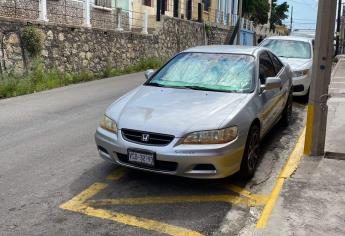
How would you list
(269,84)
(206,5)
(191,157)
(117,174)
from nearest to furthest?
(191,157) < (117,174) < (269,84) < (206,5)

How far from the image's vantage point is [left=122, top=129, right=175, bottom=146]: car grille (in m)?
4.92

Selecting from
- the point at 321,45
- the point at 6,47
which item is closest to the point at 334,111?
the point at 321,45

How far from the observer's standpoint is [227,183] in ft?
18.3

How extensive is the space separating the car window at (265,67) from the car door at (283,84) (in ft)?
0.85

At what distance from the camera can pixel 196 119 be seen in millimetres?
5055

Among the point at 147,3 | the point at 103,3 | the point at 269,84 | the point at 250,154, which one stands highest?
the point at 147,3

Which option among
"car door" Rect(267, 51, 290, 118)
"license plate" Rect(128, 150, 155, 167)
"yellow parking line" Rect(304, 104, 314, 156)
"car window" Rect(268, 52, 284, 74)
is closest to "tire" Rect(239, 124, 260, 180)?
"yellow parking line" Rect(304, 104, 314, 156)

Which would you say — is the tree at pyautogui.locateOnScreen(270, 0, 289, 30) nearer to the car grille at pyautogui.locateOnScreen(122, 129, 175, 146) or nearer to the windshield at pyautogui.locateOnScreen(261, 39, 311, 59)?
the windshield at pyautogui.locateOnScreen(261, 39, 311, 59)

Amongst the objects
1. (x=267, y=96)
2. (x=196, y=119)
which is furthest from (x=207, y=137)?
(x=267, y=96)

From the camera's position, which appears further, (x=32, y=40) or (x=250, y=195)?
(x=32, y=40)

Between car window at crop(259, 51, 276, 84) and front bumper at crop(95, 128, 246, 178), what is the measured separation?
1.69m

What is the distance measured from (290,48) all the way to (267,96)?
6.36 meters

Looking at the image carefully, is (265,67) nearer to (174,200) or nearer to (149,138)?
(149,138)

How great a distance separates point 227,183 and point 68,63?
421 inches
